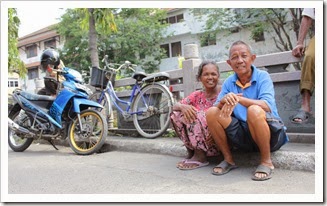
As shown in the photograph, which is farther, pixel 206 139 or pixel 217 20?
pixel 217 20

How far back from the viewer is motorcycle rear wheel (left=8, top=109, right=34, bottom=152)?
5023 millimetres

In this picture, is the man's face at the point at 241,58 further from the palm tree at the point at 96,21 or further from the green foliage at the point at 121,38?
the green foliage at the point at 121,38

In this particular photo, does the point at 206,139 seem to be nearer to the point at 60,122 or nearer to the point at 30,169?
the point at 30,169

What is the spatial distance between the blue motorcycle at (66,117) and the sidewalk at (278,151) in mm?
437

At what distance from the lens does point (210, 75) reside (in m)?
3.10

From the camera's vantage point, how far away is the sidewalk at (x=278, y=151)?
2.80m

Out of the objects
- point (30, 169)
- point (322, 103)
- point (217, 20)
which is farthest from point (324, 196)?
point (217, 20)

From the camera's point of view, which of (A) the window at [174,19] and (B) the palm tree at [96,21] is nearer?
(B) the palm tree at [96,21]

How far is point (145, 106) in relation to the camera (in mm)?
5023

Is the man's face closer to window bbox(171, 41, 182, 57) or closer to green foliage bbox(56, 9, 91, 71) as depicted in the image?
green foliage bbox(56, 9, 91, 71)

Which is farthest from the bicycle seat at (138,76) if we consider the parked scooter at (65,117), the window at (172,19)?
the window at (172,19)

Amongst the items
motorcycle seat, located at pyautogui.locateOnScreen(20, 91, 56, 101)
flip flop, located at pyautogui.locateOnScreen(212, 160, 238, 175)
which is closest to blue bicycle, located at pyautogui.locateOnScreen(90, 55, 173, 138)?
motorcycle seat, located at pyautogui.locateOnScreen(20, 91, 56, 101)

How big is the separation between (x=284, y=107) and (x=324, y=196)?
5.30 ft

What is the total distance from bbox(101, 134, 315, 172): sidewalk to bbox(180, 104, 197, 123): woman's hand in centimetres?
62
